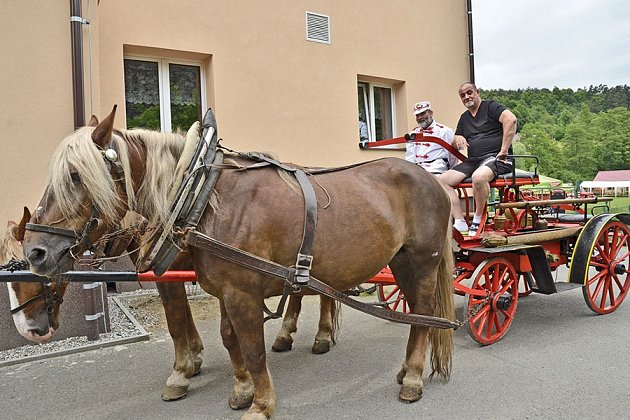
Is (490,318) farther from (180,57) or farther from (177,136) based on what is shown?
(180,57)

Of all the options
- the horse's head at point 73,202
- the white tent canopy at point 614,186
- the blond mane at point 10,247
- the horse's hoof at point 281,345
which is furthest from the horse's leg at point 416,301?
the white tent canopy at point 614,186

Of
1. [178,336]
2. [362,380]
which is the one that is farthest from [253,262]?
[362,380]

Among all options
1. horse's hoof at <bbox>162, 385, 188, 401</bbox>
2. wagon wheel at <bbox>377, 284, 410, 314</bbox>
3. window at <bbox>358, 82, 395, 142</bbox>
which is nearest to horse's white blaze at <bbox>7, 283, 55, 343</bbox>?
horse's hoof at <bbox>162, 385, 188, 401</bbox>

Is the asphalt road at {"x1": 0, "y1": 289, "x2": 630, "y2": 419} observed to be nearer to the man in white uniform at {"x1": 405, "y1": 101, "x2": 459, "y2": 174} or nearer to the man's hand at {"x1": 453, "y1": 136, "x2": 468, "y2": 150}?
the man in white uniform at {"x1": 405, "y1": 101, "x2": 459, "y2": 174}

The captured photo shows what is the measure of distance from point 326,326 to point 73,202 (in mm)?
2656

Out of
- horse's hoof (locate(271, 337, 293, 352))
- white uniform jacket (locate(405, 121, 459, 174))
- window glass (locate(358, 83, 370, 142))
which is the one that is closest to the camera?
horse's hoof (locate(271, 337, 293, 352))

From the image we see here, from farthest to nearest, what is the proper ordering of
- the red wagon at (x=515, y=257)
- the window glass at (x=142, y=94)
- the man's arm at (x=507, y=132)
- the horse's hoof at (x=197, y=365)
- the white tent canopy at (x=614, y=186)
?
the white tent canopy at (x=614, y=186) → the window glass at (x=142, y=94) → the man's arm at (x=507, y=132) → the red wagon at (x=515, y=257) → the horse's hoof at (x=197, y=365)

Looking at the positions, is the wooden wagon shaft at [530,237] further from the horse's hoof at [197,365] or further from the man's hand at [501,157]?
the horse's hoof at [197,365]

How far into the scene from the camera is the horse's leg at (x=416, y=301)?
3301 millimetres

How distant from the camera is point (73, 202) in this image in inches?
91.5

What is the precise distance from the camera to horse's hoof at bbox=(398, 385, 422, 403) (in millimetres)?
3188

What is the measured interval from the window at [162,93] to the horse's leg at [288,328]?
3125 mm

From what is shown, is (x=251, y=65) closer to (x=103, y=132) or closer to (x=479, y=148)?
(x=479, y=148)

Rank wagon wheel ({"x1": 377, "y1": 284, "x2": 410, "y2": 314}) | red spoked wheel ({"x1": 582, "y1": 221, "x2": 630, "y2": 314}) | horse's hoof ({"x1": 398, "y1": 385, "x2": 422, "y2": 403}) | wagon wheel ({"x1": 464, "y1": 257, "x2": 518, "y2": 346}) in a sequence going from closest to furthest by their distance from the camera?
horse's hoof ({"x1": 398, "y1": 385, "x2": 422, "y2": 403}) < wagon wheel ({"x1": 464, "y1": 257, "x2": 518, "y2": 346}) < wagon wheel ({"x1": 377, "y1": 284, "x2": 410, "y2": 314}) < red spoked wheel ({"x1": 582, "y1": 221, "x2": 630, "y2": 314})
